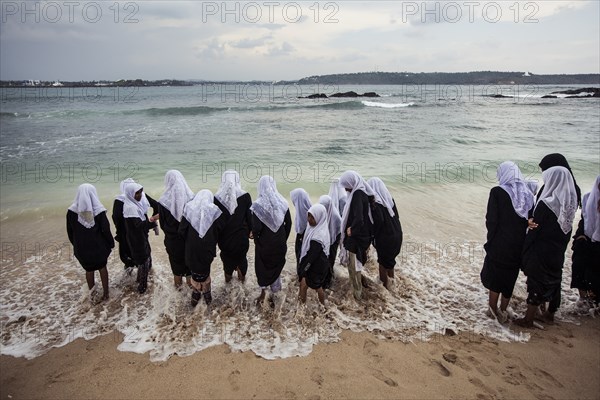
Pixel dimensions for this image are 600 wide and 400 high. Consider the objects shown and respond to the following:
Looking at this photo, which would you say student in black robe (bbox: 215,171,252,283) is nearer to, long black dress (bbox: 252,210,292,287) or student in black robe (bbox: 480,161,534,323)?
long black dress (bbox: 252,210,292,287)

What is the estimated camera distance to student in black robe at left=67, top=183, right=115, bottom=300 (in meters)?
3.76

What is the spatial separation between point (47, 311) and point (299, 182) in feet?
20.4

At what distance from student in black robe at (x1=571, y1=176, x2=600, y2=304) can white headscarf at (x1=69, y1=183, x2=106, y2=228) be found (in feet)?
16.3

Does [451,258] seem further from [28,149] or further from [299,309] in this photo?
[28,149]

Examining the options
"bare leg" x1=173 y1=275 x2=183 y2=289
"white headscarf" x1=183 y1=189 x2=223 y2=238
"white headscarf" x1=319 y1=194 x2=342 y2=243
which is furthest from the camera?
"bare leg" x1=173 y1=275 x2=183 y2=289

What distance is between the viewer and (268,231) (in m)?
3.77

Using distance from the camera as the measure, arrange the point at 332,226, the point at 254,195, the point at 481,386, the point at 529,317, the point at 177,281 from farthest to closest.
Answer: the point at 254,195 < the point at 177,281 < the point at 332,226 < the point at 529,317 < the point at 481,386

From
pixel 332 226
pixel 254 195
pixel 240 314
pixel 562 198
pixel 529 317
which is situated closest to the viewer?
pixel 562 198

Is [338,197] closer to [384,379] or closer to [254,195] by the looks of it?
[384,379]

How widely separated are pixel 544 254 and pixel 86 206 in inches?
176

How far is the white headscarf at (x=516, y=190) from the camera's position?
3.38 meters

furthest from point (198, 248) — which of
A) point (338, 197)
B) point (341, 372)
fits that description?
point (338, 197)

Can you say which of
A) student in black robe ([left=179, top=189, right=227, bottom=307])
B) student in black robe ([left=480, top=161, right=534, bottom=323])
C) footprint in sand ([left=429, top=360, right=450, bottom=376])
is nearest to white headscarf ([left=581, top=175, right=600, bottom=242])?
student in black robe ([left=480, top=161, right=534, bottom=323])

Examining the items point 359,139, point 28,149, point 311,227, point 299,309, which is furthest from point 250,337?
point 28,149
